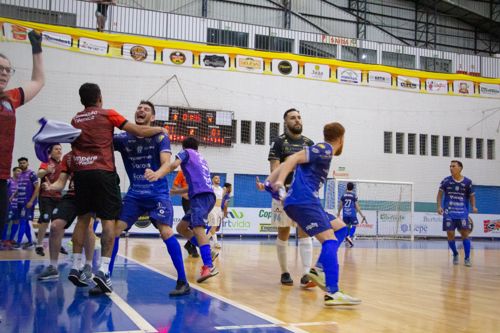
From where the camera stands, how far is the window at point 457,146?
74.8 ft

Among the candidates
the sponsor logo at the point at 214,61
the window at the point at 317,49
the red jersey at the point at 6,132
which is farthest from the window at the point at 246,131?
the red jersey at the point at 6,132

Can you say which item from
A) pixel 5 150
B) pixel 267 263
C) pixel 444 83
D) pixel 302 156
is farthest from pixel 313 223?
pixel 444 83

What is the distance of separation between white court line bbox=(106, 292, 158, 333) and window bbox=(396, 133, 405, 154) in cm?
1965

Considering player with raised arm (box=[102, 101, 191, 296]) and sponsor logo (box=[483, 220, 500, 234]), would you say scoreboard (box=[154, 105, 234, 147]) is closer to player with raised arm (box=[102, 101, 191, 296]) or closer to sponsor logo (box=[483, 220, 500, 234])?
sponsor logo (box=[483, 220, 500, 234])

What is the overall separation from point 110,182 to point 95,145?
1.19 ft

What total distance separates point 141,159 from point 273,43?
767 inches

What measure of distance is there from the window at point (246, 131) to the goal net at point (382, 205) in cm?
384

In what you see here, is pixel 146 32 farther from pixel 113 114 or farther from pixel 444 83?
pixel 113 114

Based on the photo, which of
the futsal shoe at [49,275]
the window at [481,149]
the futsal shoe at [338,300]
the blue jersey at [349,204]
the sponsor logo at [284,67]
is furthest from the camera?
the window at [481,149]

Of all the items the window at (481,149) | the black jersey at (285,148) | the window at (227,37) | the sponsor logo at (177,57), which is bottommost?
Result: the black jersey at (285,148)

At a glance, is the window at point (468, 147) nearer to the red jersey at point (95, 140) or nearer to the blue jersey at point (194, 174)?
the blue jersey at point (194, 174)

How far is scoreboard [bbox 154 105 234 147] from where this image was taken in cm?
1809

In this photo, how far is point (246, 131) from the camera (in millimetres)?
19875

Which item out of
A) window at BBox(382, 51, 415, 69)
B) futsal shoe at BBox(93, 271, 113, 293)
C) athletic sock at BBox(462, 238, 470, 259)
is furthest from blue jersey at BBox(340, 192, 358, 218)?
window at BBox(382, 51, 415, 69)
